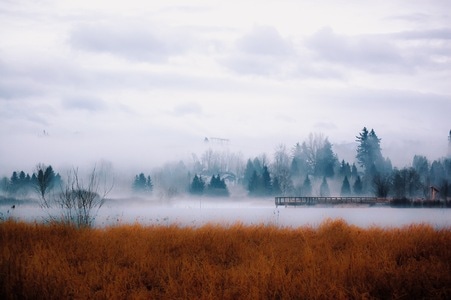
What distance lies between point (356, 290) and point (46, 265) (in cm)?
605

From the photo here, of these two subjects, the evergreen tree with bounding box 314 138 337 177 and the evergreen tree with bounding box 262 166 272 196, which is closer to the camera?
the evergreen tree with bounding box 262 166 272 196

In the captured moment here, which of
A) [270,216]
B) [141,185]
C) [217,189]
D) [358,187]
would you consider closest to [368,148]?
[358,187]

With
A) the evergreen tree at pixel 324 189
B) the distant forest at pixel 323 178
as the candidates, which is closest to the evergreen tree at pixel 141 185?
the distant forest at pixel 323 178

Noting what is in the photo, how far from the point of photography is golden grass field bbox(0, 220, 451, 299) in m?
7.47

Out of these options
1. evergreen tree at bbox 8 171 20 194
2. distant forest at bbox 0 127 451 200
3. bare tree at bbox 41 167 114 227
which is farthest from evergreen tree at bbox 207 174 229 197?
bare tree at bbox 41 167 114 227

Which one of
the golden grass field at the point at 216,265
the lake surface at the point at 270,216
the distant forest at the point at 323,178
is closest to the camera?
the golden grass field at the point at 216,265

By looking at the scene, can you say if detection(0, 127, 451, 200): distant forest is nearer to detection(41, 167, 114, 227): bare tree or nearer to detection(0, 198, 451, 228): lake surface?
detection(0, 198, 451, 228): lake surface

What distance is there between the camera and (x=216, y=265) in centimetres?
962

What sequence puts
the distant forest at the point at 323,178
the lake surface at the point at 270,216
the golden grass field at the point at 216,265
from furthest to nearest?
the distant forest at the point at 323,178, the lake surface at the point at 270,216, the golden grass field at the point at 216,265

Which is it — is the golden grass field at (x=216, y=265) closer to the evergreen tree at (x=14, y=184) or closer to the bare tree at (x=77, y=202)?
the bare tree at (x=77, y=202)

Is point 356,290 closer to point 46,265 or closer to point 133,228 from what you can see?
point 46,265

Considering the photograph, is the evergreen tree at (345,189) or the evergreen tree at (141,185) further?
the evergreen tree at (141,185)

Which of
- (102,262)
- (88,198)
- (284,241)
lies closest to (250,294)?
(102,262)

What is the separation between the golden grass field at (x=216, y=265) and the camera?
7.47 metres
